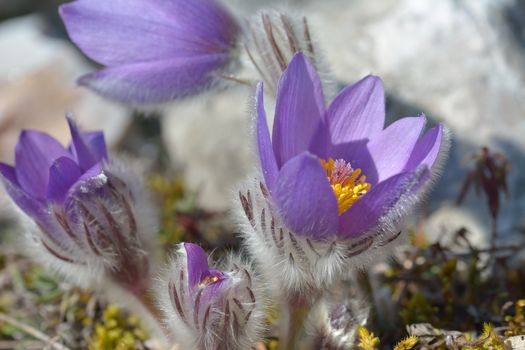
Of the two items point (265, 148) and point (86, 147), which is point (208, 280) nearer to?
point (265, 148)

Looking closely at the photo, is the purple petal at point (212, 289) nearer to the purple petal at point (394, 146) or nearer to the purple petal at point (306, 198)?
the purple petal at point (306, 198)

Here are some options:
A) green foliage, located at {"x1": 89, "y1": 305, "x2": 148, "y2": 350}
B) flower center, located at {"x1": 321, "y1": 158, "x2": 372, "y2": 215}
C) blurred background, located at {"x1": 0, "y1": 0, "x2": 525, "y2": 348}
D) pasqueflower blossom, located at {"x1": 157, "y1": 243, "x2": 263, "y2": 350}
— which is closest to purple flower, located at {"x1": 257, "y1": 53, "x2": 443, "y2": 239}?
flower center, located at {"x1": 321, "y1": 158, "x2": 372, "y2": 215}

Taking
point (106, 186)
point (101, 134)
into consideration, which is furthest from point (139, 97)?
point (106, 186)

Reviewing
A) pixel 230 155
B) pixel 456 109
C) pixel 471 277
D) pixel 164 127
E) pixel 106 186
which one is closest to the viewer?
pixel 106 186

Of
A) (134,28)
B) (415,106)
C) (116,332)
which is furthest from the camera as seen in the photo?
(415,106)

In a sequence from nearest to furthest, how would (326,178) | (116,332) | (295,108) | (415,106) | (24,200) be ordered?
(326,178) → (295,108) → (24,200) → (116,332) → (415,106)

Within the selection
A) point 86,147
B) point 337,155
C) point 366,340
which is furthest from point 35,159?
point 366,340

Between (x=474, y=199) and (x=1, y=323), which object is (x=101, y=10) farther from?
(x=474, y=199)
